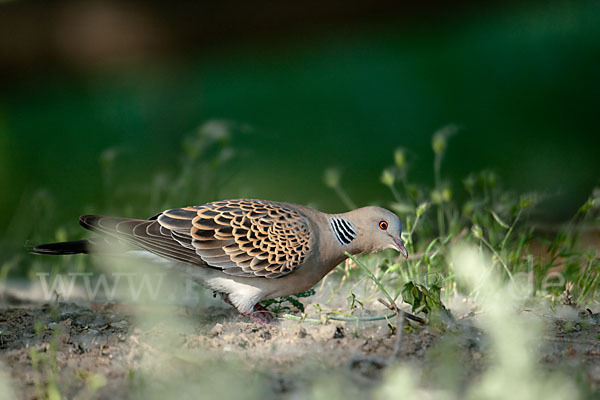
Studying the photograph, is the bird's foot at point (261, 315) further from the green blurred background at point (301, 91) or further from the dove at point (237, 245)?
the green blurred background at point (301, 91)

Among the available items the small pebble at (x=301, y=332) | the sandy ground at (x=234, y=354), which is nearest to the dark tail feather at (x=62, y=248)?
the sandy ground at (x=234, y=354)

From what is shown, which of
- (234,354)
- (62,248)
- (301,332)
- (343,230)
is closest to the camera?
(234,354)

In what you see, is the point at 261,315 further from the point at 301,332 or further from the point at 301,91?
the point at 301,91

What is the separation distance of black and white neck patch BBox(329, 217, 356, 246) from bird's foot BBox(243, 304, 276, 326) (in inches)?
21.0

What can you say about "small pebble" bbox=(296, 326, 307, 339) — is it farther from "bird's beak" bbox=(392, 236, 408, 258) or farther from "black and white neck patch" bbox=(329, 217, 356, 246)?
"bird's beak" bbox=(392, 236, 408, 258)

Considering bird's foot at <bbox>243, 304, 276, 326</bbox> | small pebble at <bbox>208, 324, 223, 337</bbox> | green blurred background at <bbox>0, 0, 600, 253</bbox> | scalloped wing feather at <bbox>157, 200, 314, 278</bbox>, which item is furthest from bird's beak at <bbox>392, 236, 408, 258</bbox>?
green blurred background at <bbox>0, 0, 600, 253</bbox>

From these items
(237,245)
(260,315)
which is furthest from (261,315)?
(237,245)

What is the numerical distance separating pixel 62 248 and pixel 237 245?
2.79ft

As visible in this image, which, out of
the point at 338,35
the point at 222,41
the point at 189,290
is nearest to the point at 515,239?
the point at 189,290

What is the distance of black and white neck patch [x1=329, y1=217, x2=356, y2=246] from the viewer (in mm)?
3632

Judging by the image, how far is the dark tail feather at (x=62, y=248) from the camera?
3.30 m

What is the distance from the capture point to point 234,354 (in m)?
2.66

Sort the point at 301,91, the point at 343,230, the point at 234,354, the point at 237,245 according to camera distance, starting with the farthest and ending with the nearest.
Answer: the point at 301,91 → the point at 343,230 → the point at 237,245 → the point at 234,354

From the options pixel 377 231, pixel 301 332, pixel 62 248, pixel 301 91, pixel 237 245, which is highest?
pixel 301 91
